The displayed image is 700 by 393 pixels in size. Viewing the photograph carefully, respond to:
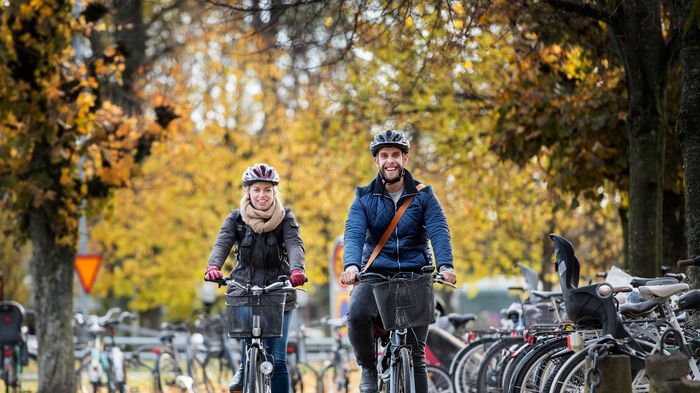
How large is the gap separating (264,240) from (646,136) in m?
4.56

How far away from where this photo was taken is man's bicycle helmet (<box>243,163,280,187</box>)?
8641 mm

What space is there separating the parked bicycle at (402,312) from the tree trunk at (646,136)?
180 inches

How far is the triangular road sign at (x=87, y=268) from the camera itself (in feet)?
58.7

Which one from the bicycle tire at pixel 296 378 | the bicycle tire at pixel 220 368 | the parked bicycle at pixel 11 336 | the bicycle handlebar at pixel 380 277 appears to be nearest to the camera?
the bicycle handlebar at pixel 380 277

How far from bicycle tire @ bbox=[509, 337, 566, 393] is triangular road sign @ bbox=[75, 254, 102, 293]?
35.5 feet

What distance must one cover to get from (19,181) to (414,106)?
6.59m

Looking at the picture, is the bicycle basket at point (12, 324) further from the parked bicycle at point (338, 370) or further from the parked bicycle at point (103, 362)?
the parked bicycle at point (338, 370)

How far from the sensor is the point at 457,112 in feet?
60.8

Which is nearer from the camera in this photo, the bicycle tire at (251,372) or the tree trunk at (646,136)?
the bicycle tire at (251,372)

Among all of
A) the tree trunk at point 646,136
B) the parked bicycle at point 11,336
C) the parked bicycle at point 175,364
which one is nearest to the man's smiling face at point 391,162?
the tree trunk at point 646,136

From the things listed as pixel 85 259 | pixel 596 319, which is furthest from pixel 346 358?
pixel 596 319

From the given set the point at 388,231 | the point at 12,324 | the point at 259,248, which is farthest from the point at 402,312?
the point at 12,324

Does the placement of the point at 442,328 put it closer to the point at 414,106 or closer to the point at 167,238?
the point at 414,106

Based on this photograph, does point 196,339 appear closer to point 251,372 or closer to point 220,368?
point 220,368
